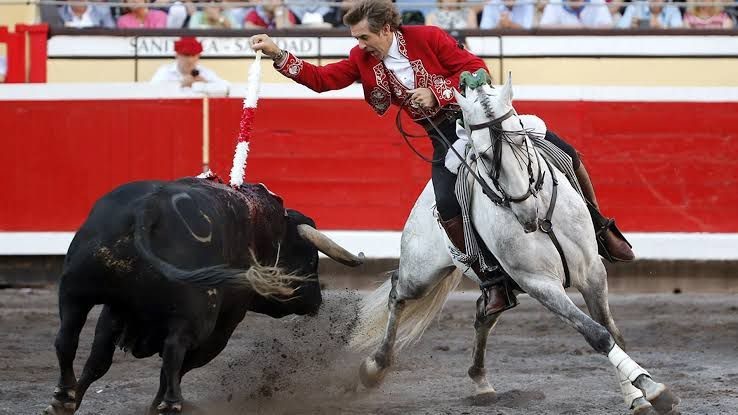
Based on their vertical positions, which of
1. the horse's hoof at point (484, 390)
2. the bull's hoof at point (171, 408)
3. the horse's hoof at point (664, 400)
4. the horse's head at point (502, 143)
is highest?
the horse's head at point (502, 143)

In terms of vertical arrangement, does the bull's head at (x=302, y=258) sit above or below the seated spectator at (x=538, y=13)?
below

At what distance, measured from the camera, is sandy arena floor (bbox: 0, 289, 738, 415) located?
511 cm

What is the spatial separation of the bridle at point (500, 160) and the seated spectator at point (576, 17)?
5.01 meters

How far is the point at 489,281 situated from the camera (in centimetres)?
485

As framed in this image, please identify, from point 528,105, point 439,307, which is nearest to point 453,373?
point 439,307

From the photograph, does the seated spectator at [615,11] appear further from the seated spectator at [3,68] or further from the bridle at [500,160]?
the bridle at [500,160]

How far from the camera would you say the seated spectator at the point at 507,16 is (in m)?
9.35

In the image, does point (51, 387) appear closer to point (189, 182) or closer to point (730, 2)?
point (189, 182)

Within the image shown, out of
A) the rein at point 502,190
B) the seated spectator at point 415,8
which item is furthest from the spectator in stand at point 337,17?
the rein at point 502,190

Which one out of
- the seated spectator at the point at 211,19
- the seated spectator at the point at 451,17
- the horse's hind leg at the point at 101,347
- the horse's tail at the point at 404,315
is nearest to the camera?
the horse's hind leg at the point at 101,347

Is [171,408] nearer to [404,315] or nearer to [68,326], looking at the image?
[68,326]

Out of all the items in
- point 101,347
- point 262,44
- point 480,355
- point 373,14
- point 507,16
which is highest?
point 373,14

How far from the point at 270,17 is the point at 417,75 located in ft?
15.6

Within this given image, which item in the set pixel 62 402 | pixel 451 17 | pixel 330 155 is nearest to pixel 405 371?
pixel 62 402
